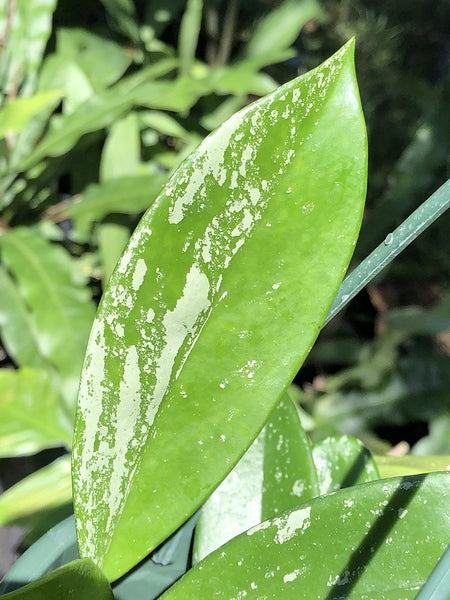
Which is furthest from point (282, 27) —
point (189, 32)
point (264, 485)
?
point (264, 485)

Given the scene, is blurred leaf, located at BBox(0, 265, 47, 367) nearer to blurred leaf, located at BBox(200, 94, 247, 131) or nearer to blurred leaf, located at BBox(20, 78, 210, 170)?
blurred leaf, located at BBox(20, 78, 210, 170)

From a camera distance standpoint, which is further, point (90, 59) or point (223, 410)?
point (90, 59)

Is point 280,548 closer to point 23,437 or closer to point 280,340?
point 280,340

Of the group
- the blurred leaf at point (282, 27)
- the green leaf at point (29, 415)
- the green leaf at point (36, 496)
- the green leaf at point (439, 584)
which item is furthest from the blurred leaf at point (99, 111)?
the green leaf at point (439, 584)

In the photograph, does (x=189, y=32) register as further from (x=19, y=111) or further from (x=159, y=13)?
(x=19, y=111)

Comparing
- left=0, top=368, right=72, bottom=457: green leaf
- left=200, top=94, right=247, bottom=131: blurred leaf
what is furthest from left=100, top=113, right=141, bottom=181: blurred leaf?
left=0, top=368, right=72, bottom=457: green leaf

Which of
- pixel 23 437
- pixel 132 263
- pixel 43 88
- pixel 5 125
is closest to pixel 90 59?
pixel 43 88
